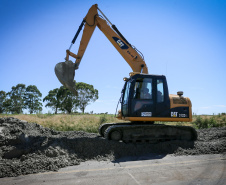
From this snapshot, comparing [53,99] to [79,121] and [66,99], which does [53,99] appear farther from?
[79,121]

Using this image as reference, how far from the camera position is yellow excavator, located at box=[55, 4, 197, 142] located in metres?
7.55

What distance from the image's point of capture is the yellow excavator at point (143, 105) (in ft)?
24.8

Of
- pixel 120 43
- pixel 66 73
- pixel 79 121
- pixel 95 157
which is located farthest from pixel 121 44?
pixel 79 121

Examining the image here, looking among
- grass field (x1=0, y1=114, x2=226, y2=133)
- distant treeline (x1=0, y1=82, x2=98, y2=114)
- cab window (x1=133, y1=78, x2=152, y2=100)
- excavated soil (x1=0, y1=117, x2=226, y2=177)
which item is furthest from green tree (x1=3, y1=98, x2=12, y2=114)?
cab window (x1=133, y1=78, x2=152, y2=100)

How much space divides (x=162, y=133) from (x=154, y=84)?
2135 millimetres

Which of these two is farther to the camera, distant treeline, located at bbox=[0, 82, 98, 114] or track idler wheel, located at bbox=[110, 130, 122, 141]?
distant treeline, located at bbox=[0, 82, 98, 114]

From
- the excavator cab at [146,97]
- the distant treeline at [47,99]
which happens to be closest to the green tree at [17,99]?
the distant treeline at [47,99]

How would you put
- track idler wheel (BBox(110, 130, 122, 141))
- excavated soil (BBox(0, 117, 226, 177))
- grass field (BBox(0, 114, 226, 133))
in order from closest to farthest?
excavated soil (BBox(0, 117, 226, 177)) < track idler wheel (BBox(110, 130, 122, 141)) < grass field (BBox(0, 114, 226, 133))

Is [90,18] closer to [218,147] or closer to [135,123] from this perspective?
[135,123]

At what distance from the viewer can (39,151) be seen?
5770mm

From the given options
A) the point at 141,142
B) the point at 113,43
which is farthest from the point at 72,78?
the point at 141,142

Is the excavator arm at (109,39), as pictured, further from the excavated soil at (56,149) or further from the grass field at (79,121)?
the grass field at (79,121)

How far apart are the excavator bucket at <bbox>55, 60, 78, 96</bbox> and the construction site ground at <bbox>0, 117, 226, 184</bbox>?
7.95 feet

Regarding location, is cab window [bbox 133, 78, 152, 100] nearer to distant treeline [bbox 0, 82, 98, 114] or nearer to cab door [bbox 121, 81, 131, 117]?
cab door [bbox 121, 81, 131, 117]
